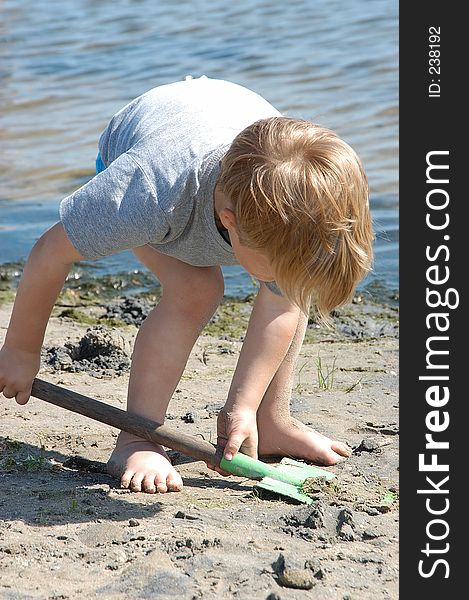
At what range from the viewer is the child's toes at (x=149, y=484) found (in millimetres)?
3068

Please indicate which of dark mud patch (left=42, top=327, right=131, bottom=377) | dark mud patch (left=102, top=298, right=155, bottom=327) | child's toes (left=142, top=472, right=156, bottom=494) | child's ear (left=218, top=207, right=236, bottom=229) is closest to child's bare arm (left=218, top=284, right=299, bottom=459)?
child's toes (left=142, top=472, right=156, bottom=494)

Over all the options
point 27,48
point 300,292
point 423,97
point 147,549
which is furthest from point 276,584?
point 27,48

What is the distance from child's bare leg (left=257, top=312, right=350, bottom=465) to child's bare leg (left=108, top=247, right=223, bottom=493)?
34 cm

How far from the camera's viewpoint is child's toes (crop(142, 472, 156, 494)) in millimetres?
3068

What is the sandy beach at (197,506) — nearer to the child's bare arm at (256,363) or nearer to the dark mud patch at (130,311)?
the child's bare arm at (256,363)

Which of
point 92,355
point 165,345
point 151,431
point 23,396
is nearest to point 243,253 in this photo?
point 165,345

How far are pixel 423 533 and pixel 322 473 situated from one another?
0.53 meters

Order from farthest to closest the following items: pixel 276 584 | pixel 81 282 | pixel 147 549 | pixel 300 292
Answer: pixel 81 282 → pixel 300 292 → pixel 147 549 → pixel 276 584

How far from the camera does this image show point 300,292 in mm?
2791

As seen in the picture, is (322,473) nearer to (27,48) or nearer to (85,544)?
(85,544)

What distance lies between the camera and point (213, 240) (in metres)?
3.09

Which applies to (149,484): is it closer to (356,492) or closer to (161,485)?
(161,485)

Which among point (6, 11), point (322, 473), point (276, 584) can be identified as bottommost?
point (276, 584)

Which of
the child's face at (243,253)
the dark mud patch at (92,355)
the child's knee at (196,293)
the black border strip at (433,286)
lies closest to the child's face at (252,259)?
the child's face at (243,253)
